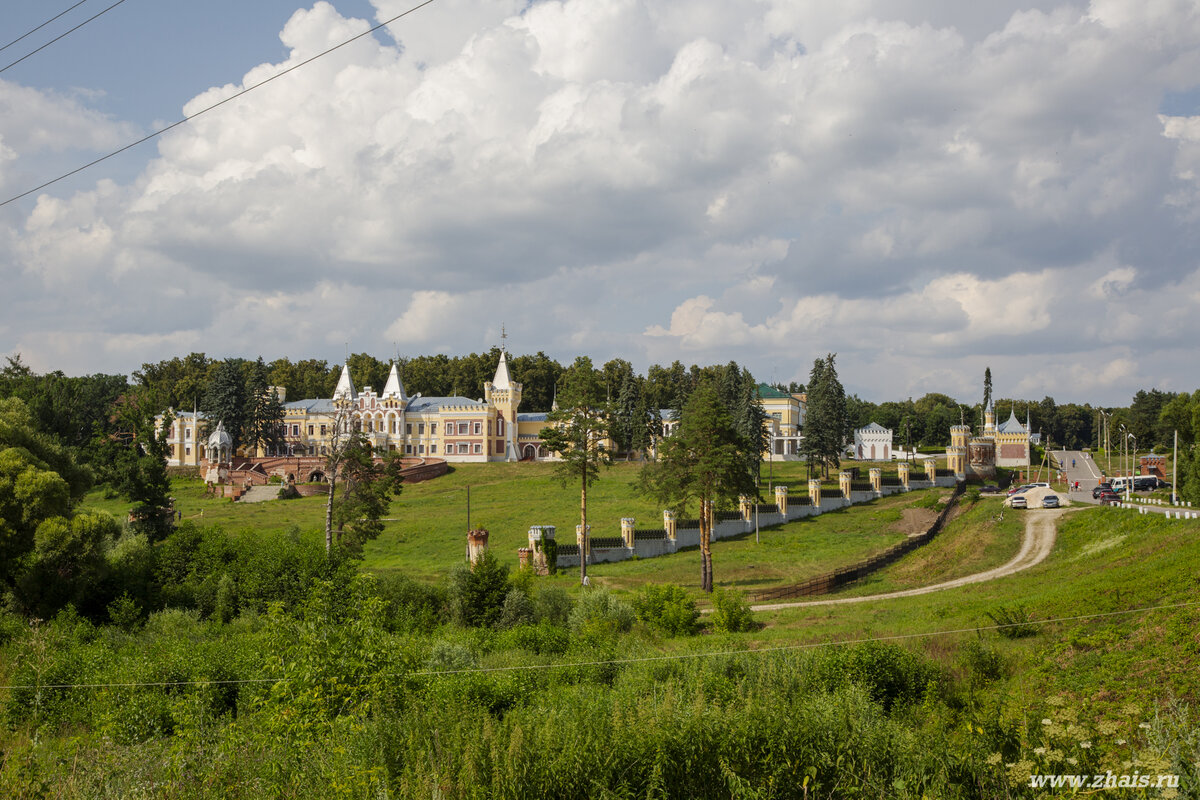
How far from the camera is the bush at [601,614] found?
2555cm

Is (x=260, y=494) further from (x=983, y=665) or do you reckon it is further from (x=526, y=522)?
(x=983, y=665)

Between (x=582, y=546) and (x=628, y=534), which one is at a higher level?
(x=582, y=546)

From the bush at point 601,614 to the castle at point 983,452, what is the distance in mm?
51441

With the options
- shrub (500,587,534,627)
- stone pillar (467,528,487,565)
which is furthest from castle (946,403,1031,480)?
shrub (500,587,534,627)

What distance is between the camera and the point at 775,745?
1048cm

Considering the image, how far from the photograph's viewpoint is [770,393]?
317ft

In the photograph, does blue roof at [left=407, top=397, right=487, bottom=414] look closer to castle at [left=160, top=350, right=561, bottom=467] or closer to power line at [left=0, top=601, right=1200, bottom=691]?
castle at [left=160, top=350, right=561, bottom=467]

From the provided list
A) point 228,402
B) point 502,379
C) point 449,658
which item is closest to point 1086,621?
point 449,658

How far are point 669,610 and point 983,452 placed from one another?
6008 cm

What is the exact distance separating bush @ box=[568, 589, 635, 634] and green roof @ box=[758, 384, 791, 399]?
6886cm

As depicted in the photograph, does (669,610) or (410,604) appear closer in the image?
(669,610)

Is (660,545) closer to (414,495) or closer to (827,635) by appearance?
(827,635)

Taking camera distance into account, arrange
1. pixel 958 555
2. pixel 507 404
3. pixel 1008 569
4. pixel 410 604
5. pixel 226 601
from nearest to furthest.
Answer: pixel 410 604 → pixel 226 601 → pixel 1008 569 → pixel 958 555 → pixel 507 404

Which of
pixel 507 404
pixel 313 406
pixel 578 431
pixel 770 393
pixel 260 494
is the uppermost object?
pixel 770 393
